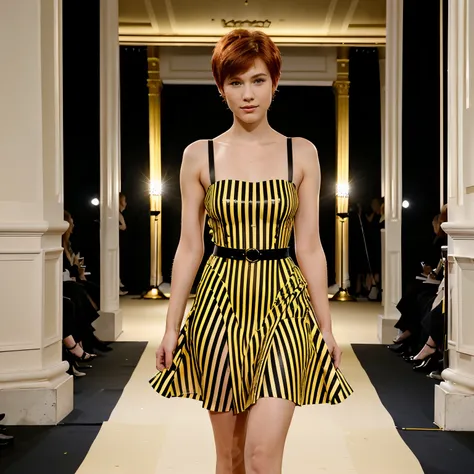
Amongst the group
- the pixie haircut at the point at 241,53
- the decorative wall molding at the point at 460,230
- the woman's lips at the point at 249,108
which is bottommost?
the decorative wall molding at the point at 460,230

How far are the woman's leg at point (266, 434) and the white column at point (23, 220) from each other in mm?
2632

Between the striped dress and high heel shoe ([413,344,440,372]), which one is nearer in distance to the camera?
the striped dress

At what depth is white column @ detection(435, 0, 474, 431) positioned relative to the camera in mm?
4422

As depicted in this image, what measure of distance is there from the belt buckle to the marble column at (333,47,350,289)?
34.1 feet

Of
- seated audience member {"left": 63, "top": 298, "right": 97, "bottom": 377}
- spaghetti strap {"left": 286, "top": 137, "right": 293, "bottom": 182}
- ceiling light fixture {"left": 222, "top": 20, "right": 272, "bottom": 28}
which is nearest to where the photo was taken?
spaghetti strap {"left": 286, "top": 137, "right": 293, "bottom": 182}

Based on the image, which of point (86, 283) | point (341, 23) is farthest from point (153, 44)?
point (86, 283)

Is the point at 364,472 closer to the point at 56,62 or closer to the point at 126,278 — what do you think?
the point at 56,62

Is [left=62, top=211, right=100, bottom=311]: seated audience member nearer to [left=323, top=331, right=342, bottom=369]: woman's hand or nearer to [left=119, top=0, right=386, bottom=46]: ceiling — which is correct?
[left=119, top=0, right=386, bottom=46]: ceiling

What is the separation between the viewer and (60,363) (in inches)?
187

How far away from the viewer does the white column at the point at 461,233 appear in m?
4.42

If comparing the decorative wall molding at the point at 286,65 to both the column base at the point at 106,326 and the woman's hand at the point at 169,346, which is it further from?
the woman's hand at the point at 169,346

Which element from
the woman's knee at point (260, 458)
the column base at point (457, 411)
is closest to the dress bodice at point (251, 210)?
the woman's knee at point (260, 458)

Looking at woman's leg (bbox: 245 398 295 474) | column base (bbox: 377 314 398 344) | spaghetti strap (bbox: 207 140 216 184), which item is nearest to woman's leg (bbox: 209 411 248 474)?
woman's leg (bbox: 245 398 295 474)

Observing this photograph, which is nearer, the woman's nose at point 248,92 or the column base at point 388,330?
the woman's nose at point 248,92
